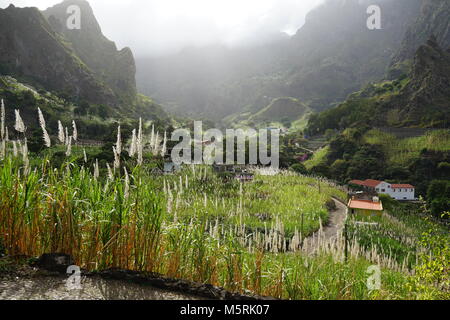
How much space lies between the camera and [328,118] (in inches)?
3770

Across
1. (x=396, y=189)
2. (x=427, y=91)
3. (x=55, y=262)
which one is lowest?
(x=396, y=189)

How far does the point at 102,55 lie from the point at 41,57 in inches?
2217

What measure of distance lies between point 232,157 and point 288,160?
11948mm

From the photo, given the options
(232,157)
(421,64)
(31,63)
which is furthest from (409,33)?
(31,63)

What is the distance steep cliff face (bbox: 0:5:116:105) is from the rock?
11480cm

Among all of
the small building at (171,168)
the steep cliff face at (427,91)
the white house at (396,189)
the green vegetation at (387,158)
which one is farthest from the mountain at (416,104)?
the small building at (171,168)

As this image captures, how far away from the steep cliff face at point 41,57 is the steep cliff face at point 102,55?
1060 inches

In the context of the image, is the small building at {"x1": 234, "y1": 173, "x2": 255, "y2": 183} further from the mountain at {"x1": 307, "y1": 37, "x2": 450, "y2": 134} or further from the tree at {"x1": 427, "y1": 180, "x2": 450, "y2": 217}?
the mountain at {"x1": 307, "y1": 37, "x2": 450, "y2": 134}

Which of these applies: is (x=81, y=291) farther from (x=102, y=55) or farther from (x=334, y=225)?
(x=102, y=55)

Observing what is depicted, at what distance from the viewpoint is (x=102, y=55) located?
538 ft

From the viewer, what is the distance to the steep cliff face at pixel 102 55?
148 m

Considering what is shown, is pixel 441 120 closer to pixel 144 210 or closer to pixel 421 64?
pixel 421 64

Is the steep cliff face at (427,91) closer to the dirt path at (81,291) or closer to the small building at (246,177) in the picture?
the small building at (246,177)

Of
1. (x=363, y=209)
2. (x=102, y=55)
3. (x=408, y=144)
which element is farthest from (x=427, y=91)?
(x=102, y=55)
